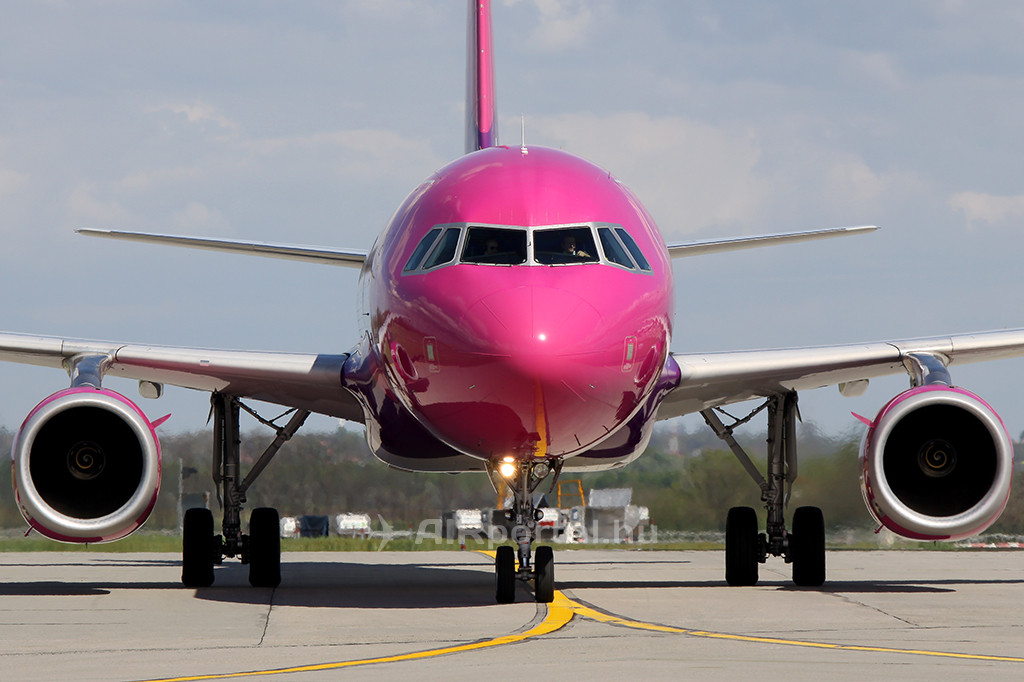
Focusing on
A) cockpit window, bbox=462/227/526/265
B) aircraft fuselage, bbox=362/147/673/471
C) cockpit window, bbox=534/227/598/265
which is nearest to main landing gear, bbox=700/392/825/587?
aircraft fuselage, bbox=362/147/673/471

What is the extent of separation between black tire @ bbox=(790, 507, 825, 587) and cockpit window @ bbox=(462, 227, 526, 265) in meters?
5.65

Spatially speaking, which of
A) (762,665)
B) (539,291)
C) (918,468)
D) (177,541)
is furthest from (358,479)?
(762,665)

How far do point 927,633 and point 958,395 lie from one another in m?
3.46

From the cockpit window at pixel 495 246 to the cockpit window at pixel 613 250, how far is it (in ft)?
2.07

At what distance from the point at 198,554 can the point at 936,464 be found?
731 cm

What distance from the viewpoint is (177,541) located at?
80.2 feet

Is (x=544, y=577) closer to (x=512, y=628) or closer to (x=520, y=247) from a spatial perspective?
(x=512, y=628)

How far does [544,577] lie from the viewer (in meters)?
10.8

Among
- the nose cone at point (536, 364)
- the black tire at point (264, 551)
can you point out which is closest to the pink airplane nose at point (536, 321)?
the nose cone at point (536, 364)

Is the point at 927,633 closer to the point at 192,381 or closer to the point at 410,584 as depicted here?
the point at 410,584

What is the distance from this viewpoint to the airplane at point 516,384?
378 inches

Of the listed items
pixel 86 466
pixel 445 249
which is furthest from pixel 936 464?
pixel 86 466

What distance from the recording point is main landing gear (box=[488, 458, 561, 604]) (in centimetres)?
1080

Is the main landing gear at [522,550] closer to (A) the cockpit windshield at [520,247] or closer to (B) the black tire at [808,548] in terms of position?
(A) the cockpit windshield at [520,247]
